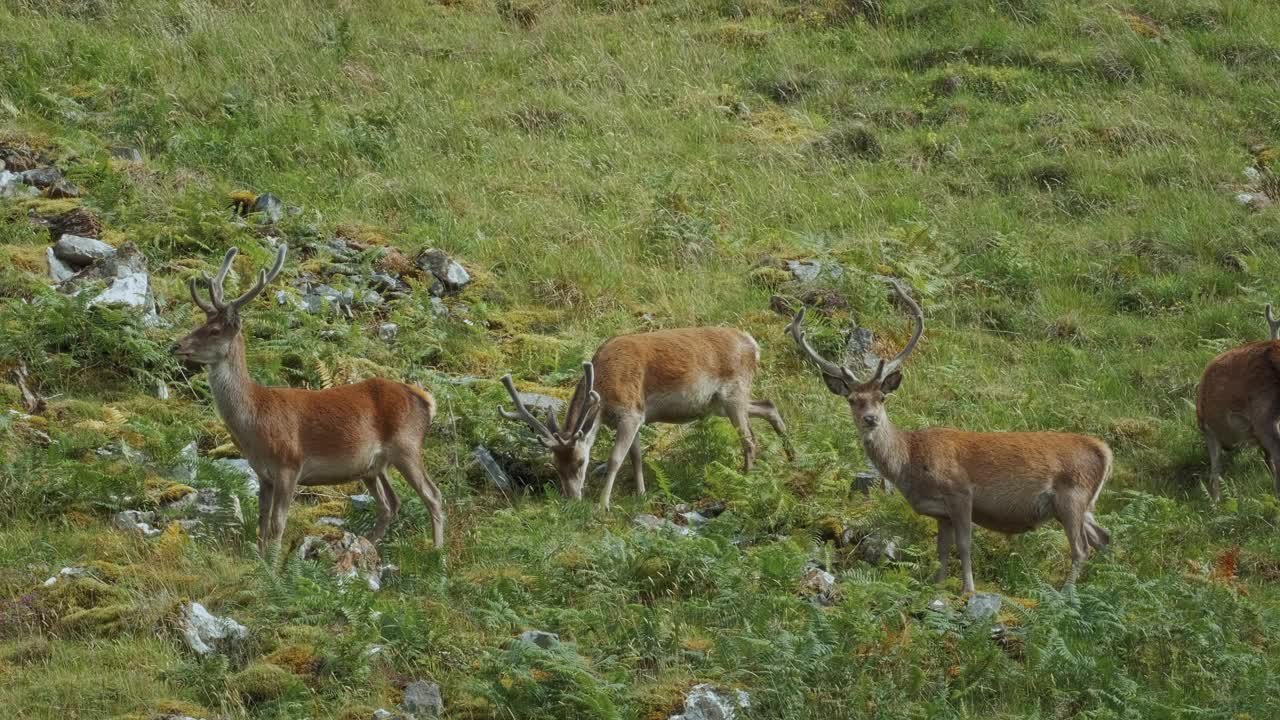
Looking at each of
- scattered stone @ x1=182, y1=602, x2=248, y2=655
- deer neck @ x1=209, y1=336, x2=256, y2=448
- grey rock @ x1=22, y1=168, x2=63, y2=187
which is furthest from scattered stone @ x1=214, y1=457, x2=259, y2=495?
grey rock @ x1=22, y1=168, x2=63, y2=187

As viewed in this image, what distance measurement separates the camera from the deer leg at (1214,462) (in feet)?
41.8

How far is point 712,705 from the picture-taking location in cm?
841

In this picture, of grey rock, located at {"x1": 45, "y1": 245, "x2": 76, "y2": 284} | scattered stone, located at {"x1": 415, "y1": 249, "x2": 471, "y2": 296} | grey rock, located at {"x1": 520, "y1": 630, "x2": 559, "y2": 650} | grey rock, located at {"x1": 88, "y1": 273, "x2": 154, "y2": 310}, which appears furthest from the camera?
scattered stone, located at {"x1": 415, "y1": 249, "x2": 471, "y2": 296}

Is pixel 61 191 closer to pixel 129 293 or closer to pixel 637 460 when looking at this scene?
pixel 129 293

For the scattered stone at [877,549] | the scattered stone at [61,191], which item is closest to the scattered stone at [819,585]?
the scattered stone at [877,549]

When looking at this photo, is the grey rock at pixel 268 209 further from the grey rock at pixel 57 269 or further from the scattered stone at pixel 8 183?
the scattered stone at pixel 8 183

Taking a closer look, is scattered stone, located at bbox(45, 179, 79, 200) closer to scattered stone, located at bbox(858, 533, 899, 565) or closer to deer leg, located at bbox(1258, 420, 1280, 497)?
scattered stone, located at bbox(858, 533, 899, 565)

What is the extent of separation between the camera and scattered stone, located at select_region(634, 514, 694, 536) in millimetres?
10912

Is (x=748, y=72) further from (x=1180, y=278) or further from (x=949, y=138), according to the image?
(x=1180, y=278)

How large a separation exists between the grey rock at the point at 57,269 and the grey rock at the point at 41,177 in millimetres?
1759

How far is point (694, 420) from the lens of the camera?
14.0 m

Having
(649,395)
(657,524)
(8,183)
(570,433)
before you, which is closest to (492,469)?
(570,433)

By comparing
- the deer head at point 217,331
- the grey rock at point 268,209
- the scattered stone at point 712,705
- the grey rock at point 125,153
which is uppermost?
the deer head at point 217,331

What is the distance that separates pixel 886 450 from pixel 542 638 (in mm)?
3386
